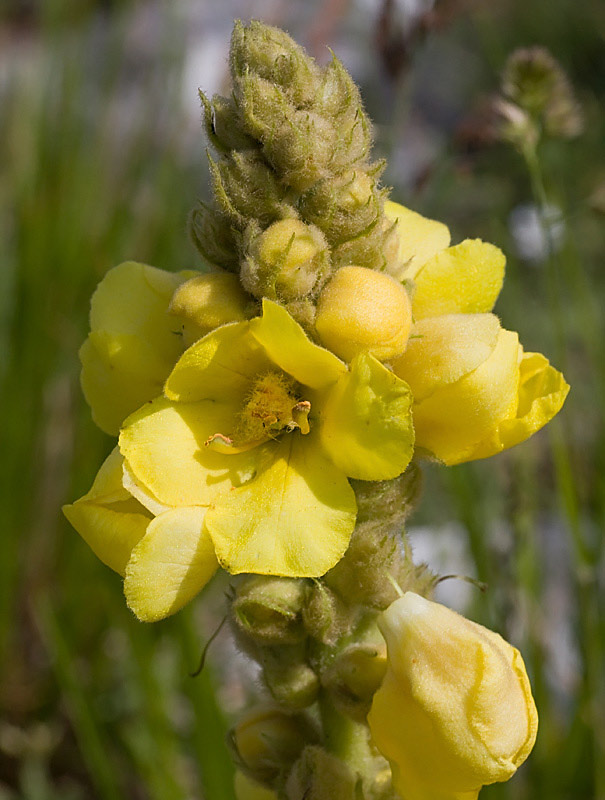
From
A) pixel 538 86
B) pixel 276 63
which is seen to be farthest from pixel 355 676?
pixel 538 86

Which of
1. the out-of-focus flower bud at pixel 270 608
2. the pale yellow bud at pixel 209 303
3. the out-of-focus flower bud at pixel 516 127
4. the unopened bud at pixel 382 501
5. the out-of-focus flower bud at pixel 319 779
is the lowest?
the out-of-focus flower bud at pixel 319 779

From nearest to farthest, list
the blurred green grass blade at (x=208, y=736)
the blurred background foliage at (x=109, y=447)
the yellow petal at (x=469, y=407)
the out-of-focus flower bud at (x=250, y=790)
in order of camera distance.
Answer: the yellow petal at (x=469, y=407) → the out-of-focus flower bud at (x=250, y=790) → the blurred green grass blade at (x=208, y=736) → the blurred background foliage at (x=109, y=447)

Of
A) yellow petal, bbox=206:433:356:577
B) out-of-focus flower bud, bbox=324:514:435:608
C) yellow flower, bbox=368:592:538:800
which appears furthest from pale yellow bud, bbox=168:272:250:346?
yellow flower, bbox=368:592:538:800

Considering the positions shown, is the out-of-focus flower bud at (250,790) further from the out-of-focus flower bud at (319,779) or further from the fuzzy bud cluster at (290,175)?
the fuzzy bud cluster at (290,175)

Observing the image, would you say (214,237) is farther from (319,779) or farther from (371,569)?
(319,779)

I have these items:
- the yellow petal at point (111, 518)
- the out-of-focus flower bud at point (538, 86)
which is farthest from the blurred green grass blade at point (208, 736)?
the out-of-focus flower bud at point (538, 86)

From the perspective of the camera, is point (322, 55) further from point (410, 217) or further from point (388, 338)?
point (388, 338)

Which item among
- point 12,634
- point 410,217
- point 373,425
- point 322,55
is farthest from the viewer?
point 322,55

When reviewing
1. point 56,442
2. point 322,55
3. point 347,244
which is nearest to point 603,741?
point 347,244
